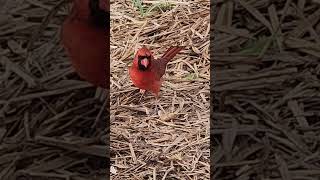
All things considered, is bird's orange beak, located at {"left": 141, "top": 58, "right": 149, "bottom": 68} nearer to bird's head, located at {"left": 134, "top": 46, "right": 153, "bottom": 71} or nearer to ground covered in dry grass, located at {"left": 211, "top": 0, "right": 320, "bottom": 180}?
bird's head, located at {"left": 134, "top": 46, "right": 153, "bottom": 71}

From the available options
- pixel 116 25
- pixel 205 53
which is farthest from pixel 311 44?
pixel 116 25

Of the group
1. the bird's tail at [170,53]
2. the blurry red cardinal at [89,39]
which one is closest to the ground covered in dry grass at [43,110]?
the blurry red cardinal at [89,39]

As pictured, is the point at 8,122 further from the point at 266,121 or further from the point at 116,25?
the point at 266,121

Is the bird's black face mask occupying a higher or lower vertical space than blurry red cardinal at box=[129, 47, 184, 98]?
higher

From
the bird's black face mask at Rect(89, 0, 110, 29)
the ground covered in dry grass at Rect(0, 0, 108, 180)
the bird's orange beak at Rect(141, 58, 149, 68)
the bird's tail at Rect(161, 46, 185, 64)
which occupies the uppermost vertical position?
the bird's black face mask at Rect(89, 0, 110, 29)

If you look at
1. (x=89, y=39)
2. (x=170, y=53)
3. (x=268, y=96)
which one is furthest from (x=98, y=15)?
(x=268, y=96)

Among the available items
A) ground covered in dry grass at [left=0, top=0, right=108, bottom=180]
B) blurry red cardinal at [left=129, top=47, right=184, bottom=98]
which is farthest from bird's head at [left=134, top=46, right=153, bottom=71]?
ground covered in dry grass at [left=0, top=0, right=108, bottom=180]

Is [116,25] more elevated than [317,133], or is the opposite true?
[116,25]
